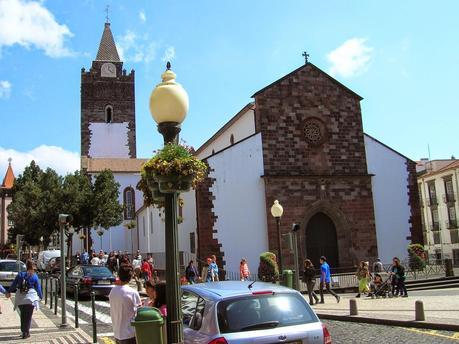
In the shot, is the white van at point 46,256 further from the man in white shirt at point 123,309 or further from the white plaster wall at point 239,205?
the man in white shirt at point 123,309

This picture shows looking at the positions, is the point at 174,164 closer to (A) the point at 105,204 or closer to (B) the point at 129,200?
(A) the point at 105,204

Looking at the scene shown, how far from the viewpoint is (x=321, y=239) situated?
30.1m

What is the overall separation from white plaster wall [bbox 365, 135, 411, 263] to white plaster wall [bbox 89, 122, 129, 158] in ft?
125

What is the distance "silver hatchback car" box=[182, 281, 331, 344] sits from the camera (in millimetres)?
6160

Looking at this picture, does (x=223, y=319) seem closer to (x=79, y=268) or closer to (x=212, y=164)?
(x=79, y=268)

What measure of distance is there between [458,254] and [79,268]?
43980mm

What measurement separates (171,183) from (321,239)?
2403 centimetres

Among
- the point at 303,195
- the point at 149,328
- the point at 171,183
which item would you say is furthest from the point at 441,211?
the point at 149,328

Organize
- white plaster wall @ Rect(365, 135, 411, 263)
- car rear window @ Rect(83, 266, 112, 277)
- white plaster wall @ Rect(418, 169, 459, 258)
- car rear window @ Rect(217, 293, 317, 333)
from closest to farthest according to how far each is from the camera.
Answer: car rear window @ Rect(217, 293, 317, 333) → car rear window @ Rect(83, 266, 112, 277) → white plaster wall @ Rect(365, 135, 411, 263) → white plaster wall @ Rect(418, 169, 459, 258)

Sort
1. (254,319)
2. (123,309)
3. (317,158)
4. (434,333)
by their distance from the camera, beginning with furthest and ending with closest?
1. (317,158)
2. (434,333)
3. (123,309)
4. (254,319)

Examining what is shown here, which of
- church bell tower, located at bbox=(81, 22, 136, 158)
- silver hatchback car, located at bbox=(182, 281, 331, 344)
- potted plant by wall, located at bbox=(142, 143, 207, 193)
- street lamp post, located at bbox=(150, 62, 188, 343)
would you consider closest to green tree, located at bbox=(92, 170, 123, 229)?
church bell tower, located at bbox=(81, 22, 136, 158)

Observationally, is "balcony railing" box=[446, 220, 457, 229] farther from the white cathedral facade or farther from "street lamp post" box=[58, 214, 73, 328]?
"street lamp post" box=[58, 214, 73, 328]

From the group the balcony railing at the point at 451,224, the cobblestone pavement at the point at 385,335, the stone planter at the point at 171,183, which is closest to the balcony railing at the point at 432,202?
the balcony railing at the point at 451,224

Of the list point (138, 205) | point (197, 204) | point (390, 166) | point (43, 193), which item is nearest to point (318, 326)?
point (197, 204)
